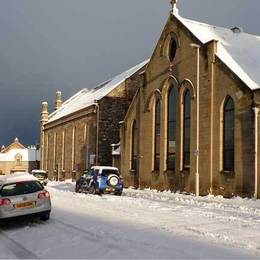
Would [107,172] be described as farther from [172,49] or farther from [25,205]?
[25,205]

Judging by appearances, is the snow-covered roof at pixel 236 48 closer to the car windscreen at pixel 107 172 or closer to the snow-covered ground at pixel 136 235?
the car windscreen at pixel 107 172

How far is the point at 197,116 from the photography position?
1188 inches

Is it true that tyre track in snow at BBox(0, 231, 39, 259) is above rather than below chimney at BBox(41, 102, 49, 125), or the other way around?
below

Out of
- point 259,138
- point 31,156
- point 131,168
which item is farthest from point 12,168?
point 259,138

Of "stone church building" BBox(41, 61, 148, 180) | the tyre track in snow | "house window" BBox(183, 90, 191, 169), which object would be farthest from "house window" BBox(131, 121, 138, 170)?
the tyre track in snow

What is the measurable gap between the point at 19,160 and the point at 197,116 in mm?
78556

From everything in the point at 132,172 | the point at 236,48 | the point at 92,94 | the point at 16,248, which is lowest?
the point at 16,248

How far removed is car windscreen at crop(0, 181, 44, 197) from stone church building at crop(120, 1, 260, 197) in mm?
13216

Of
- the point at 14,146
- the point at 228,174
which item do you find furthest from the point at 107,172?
the point at 14,146

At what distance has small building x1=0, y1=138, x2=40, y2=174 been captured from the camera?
102125 millimetres

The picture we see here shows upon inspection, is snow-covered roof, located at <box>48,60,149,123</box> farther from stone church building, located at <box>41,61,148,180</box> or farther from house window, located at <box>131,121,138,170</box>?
house window, located at <box>131,121,138,170</box>

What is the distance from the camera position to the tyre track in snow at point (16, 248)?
10.8 metres

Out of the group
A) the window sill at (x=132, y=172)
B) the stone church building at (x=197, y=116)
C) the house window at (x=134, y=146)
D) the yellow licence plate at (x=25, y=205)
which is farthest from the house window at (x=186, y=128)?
the yellow licence plate at (x=25, y=205)

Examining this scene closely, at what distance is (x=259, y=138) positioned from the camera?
25234 millimetres
